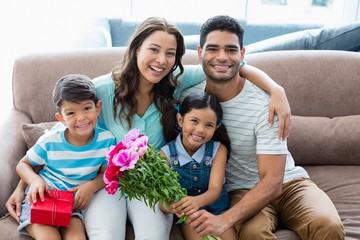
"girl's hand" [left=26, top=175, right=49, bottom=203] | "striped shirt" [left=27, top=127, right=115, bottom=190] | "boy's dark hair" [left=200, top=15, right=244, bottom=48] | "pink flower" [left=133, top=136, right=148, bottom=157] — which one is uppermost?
"boy's dark hair" [left=200, top=15, right=244, bottom=48]

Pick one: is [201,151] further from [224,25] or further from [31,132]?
[31,132]

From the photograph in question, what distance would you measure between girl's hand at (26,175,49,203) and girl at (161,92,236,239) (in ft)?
1.70

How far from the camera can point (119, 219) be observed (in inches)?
Result: 74.4

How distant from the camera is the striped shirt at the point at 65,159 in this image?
1939 mm

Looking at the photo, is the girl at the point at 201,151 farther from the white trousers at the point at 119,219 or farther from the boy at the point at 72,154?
the boy at the point at 72,154

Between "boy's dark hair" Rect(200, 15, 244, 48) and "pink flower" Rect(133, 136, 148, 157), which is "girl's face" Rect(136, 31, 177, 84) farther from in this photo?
"pink flower" Rect(133, 136, 148, 157)

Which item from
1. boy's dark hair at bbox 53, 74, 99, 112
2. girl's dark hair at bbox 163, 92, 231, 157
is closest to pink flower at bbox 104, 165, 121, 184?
boy's dark hair at bbox 53, 74, 99, 112

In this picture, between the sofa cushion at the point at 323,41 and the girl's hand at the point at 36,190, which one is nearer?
the girl's hand at the point at 36,190

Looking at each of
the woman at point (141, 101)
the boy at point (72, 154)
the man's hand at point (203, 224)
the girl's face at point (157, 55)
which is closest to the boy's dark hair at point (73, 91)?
the boy at point (72, 154)

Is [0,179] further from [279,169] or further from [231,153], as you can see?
[279,169]

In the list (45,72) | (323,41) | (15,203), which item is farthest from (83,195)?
(323,41)

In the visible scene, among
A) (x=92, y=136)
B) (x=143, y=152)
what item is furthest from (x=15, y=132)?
(x=143, y=152)

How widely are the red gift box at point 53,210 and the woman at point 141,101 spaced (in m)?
0.14

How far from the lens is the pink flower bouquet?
1.58 m
